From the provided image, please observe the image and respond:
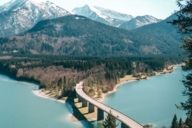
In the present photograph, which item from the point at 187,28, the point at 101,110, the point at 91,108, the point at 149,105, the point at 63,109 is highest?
the point at 187,28

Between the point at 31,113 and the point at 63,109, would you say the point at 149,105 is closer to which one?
the point at 63,109

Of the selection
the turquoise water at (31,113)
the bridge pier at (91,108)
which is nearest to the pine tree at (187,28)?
the turquoise water at (31,113)

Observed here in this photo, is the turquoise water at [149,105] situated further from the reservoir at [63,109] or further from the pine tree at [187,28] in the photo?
the pine tree at [187,28]

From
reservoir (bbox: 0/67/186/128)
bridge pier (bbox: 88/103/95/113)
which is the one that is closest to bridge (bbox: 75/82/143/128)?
bridge pier (bbox: 88/103/95/113)

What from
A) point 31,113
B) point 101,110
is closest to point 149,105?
point 101,110

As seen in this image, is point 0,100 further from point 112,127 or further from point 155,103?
point 112,127

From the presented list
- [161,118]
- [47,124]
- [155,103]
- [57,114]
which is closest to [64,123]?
[47,124]
